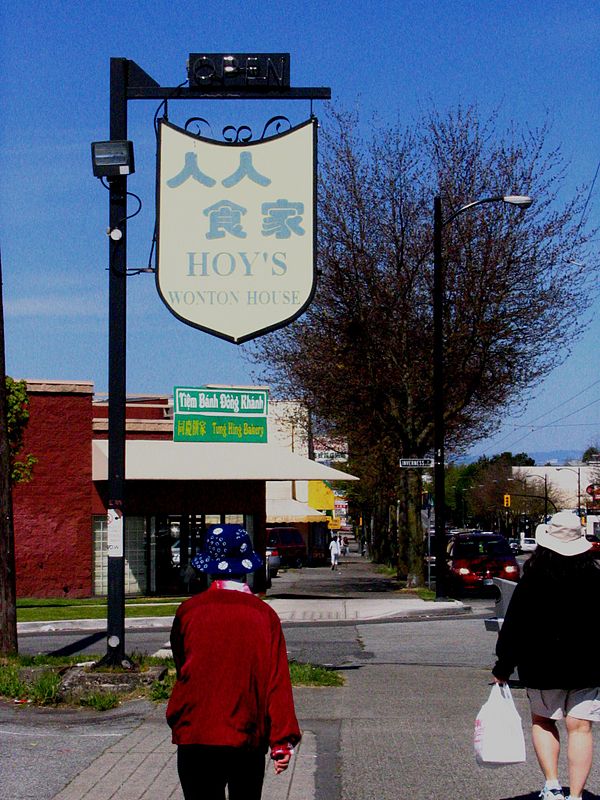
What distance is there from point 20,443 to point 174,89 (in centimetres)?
1775

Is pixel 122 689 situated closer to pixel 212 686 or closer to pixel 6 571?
pixel 6 571

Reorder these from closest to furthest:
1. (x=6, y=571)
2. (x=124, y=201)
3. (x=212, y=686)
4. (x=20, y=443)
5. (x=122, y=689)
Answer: (x=212, y=686) < (x=122, y=689) < (x=124, y=201) < (x=6, y=571) < (x=20, y=443)

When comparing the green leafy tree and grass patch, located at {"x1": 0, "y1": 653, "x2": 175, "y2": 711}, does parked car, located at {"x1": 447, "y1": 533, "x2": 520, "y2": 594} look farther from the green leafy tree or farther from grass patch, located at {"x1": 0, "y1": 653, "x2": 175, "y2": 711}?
grass patch, located at {"x1": 0, "y1": 653, "x2": 175, "y2": 711}

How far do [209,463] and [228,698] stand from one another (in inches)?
1074

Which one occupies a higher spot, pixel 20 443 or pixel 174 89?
pixel 174 89

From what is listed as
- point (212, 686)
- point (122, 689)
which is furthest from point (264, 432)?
point (212, 686)

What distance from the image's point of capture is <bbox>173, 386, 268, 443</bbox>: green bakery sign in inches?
1045

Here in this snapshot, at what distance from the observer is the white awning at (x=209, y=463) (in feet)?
101

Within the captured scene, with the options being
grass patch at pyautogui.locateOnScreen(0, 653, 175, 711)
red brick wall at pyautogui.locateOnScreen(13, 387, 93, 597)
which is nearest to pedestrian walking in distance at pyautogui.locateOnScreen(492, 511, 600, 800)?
grass patch at pyautogui.locateOnScreen(0, 653, 175, 711)

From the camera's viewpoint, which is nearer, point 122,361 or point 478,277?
point 122,361

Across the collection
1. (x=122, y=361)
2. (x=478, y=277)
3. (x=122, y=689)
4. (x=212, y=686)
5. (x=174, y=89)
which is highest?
(x=478, y=277)

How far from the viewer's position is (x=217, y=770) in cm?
460

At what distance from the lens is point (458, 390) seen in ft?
102

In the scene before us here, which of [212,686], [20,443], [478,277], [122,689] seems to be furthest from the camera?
[478,277]
